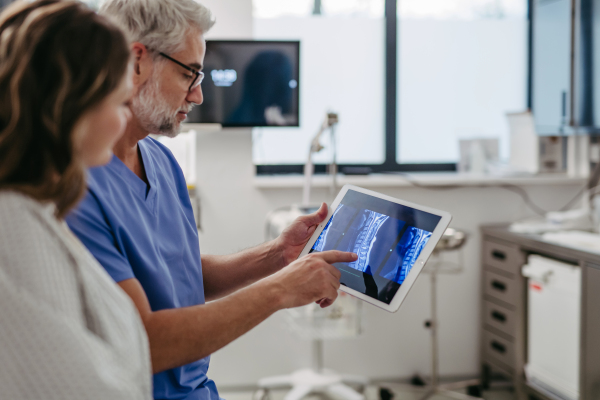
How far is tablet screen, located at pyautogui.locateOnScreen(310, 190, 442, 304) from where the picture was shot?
41.6 inches

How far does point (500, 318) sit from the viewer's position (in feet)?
8.55

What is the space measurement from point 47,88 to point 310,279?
569 mm

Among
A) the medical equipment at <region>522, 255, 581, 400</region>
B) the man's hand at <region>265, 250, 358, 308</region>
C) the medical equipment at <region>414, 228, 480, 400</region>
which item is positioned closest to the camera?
the man's hand at <region>265, 250, 358, 308</region>

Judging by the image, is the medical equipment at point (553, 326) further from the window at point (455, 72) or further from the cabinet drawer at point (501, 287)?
the window at point (455, 72)

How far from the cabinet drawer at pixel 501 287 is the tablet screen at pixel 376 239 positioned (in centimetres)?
157

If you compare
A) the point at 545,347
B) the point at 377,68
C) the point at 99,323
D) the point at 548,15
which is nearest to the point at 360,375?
the point at 545,347

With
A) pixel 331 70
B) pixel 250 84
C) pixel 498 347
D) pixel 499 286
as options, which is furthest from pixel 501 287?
pixel 250 84

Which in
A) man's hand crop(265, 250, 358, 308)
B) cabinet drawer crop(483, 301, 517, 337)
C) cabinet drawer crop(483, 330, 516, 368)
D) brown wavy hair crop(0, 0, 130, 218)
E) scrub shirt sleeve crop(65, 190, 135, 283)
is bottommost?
cabinet drawer crop(483, 330, 516, 368)

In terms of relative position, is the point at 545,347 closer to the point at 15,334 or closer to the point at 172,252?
the point at 172,252

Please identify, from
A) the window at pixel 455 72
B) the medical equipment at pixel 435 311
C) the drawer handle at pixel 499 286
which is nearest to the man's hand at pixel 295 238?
the medical equipment at pixel 435 311

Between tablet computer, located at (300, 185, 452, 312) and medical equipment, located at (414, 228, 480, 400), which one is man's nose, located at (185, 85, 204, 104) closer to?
tablet computer, located at (300, 185, 452, 312)

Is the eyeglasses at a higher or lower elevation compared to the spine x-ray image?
higher

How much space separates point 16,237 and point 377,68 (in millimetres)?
2516

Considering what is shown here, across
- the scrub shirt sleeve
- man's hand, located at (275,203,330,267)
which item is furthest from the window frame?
the scrub shirt sleeve
